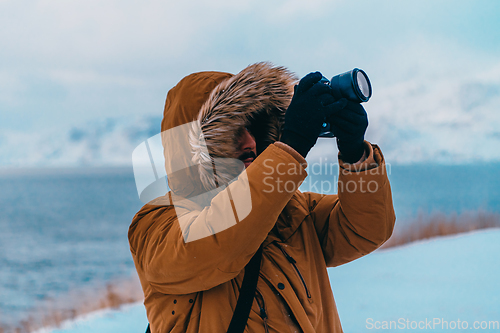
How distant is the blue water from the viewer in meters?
3.98

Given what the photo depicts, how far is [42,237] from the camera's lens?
7.13 meters

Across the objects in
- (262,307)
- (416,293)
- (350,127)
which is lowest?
(416,293)

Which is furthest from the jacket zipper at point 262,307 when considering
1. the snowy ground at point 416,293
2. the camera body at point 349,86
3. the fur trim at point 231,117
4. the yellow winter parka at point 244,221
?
the snowy ground at point 416,293

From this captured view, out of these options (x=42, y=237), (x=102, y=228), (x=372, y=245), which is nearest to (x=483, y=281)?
(x=372, y=245)

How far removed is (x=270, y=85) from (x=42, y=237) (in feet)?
27.2

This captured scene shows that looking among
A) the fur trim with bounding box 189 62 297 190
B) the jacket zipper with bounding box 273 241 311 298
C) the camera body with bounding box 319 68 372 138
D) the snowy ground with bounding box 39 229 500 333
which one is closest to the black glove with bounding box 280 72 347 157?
the camera body with bounding box 319 68 372 138

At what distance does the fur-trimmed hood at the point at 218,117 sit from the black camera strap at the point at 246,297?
0.61 feet

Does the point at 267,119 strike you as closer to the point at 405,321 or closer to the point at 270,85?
the point at 270,85

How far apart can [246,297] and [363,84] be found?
19.0 inches

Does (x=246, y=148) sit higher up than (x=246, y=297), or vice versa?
(x=246, y=148)

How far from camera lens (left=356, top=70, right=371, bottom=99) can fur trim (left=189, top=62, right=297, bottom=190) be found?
0.18m

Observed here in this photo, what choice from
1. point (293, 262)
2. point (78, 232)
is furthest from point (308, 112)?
point (78, 232)

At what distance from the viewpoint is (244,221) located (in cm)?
50

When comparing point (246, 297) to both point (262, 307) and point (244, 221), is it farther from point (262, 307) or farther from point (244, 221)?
point (244, 221)
